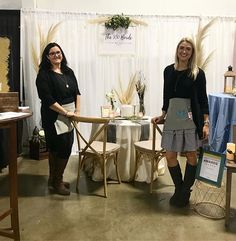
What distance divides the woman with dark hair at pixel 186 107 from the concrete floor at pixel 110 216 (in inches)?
16.3

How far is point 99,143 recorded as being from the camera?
3.34 m

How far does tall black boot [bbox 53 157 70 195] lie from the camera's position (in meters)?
3.04

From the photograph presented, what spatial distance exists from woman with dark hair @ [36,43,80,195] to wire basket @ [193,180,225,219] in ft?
4.01

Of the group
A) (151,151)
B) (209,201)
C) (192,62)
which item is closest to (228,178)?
(209,201)

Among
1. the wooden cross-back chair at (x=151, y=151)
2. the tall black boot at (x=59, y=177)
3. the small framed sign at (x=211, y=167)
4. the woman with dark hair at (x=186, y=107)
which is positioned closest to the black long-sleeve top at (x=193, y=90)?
the woman with dark hair at (x=186, y=107)

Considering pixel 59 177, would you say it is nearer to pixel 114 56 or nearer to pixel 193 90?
pixel 193 90

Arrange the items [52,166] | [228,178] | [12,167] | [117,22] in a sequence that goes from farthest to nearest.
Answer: [117,22] < [52,166] < [228,178] < [12,167]

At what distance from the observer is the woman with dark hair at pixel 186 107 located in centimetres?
263

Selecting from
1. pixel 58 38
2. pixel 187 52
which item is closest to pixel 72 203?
pixel 187 52

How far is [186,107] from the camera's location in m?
2.66

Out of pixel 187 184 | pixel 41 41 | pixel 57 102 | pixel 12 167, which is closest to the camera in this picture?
pixel 12 167

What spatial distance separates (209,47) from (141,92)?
1.52 meters

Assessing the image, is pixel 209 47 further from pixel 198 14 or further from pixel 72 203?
pixel 72 203

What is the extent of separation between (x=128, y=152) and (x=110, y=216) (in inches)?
35.1
